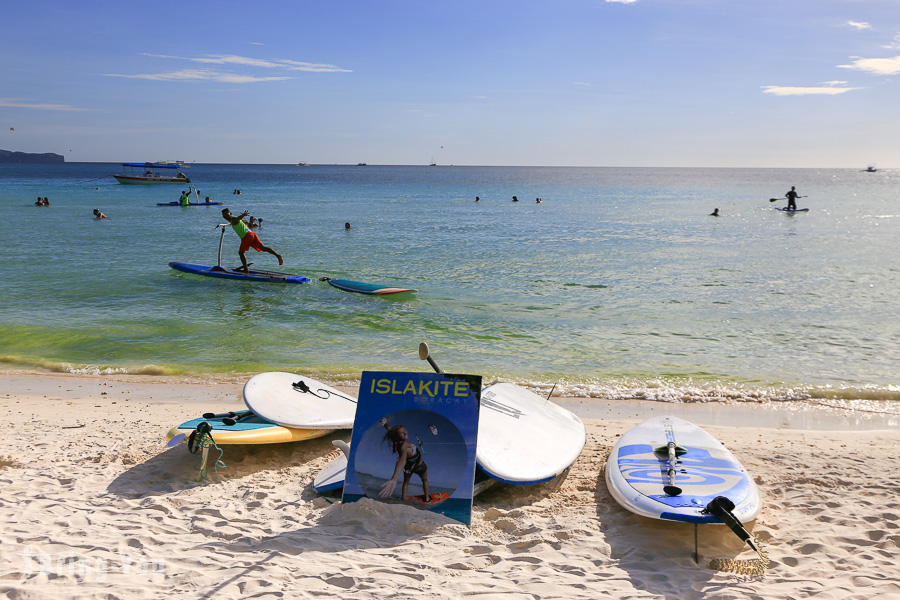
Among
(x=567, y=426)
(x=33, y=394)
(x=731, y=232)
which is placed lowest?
(x=33, y=394)

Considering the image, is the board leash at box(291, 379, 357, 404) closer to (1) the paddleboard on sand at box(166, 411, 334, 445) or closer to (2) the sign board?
(1) the paddleboard on sand at box(166, 411, 334, 445)

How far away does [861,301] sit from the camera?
1591 centimetres

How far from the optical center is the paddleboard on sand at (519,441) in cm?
550

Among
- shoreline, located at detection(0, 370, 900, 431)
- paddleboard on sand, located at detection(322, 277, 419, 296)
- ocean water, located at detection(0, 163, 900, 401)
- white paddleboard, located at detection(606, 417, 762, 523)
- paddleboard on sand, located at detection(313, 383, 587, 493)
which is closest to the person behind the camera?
white paddleboard, located at detection(606, 417, 762, 523)

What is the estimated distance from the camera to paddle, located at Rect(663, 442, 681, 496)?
492 cm

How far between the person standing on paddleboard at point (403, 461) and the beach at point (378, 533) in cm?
19

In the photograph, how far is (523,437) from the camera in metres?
6.22

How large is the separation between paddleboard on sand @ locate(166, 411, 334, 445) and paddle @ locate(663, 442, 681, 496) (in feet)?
11.9

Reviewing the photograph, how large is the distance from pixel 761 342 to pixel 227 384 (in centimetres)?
1029

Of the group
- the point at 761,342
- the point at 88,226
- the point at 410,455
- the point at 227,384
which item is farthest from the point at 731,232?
the point at 88,226

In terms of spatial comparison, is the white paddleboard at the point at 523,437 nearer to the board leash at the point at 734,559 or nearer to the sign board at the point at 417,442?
the sign board at the point at 417,442

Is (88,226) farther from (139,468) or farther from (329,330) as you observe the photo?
(139,468)

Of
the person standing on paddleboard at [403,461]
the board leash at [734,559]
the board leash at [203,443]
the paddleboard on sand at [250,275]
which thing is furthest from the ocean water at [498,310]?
the person standing on paddleboard at [403,461]

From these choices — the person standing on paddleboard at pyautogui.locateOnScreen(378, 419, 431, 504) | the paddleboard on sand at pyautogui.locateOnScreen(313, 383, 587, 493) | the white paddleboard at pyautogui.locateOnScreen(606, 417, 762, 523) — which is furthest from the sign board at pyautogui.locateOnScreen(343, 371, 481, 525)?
the white paddleboard at pyautogui.locateOnScreen(606, 417, 762, 523)
